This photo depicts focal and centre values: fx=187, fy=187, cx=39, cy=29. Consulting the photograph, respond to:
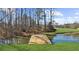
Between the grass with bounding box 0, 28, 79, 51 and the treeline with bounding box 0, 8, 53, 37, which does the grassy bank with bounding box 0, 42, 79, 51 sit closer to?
the grass with bounding box 0, 28, 79, 51

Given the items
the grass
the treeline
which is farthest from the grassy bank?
the treeline

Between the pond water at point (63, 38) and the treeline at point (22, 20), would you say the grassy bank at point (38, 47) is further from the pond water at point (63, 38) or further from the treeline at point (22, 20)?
the treeline at point (22, 20)

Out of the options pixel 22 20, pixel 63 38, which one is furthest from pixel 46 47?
pixel 22 20

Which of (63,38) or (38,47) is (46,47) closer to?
(38,47)

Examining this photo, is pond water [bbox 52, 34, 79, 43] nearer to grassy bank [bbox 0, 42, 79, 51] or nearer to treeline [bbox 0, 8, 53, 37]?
grassy bank [bbox 0, 42, 79, 51]

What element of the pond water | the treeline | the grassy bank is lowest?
the grassy bank

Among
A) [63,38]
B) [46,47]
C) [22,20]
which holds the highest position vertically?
[22,20]

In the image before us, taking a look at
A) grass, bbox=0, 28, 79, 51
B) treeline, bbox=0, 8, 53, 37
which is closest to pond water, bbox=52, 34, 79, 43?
grass, bbox=0, 28, 79, 51

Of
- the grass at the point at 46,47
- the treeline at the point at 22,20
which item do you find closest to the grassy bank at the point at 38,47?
the grass at the point at 46,47

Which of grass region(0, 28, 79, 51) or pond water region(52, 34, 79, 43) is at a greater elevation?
pond water region(52, 34, 79, 43)
